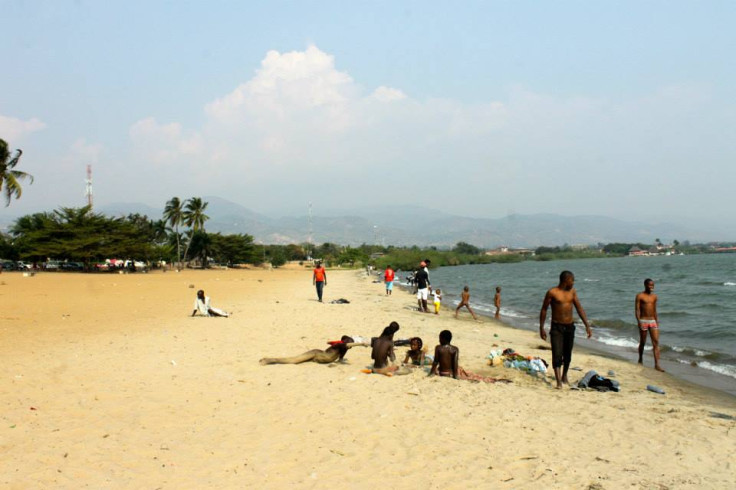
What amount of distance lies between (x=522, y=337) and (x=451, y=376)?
25.8ft

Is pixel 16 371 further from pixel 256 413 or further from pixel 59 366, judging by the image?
pixel 256 413

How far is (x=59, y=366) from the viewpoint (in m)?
8.67

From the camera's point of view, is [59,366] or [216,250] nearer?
[59,366]

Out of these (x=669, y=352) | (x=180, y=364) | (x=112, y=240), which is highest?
(x=112, y=240)

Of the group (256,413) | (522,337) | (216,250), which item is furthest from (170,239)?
(256,413)

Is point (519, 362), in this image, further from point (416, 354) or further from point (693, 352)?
point (693, 352)

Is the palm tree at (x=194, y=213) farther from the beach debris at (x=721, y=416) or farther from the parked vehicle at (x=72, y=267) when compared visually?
the beach debris at (x=721, y=416)

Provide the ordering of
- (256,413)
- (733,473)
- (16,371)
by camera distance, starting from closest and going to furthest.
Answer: (733,473)
(256,413)
(16,371)

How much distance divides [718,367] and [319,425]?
1049cm

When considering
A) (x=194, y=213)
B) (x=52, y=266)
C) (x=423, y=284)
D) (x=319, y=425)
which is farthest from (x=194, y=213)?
(x=319, y=425)

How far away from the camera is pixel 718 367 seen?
39.6ft

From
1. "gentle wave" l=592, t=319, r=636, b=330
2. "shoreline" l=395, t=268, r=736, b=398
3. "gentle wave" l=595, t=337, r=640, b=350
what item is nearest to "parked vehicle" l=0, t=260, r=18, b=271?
"gentle wave" l=592, t=319, r=636, b=330

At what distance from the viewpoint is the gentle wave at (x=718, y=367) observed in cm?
1144

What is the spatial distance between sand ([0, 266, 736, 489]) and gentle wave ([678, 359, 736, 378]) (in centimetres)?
199
